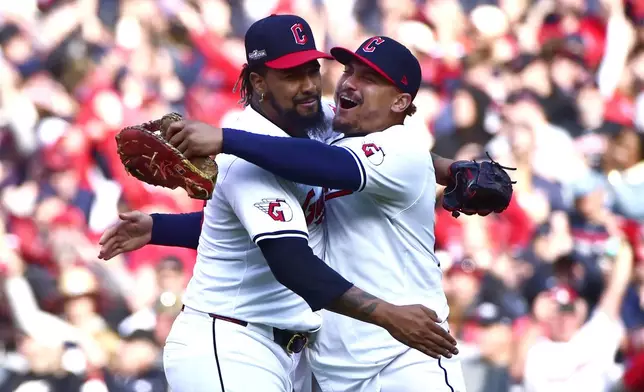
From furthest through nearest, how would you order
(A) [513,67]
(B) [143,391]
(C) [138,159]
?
(A) [513,67] < (B) [143,391] < (C) [138,159]

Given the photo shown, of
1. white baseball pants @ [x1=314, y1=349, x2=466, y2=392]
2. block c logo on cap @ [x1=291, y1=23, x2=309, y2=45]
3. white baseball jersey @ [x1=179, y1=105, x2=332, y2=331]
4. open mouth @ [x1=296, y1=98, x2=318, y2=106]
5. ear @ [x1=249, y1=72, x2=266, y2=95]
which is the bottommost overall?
white baseball pants @ [x1=314, y1=349, x2=466, y2=392]

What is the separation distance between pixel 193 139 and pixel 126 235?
0.90m

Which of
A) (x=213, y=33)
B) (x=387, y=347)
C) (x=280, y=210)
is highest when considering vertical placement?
(x=280, y=210)

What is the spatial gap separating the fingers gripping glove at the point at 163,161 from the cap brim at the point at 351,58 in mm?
715

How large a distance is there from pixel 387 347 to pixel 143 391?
254 centimetres

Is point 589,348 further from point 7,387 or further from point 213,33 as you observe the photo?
point 213,33

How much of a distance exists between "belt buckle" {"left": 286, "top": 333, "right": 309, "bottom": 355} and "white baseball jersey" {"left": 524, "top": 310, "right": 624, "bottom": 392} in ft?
8.42

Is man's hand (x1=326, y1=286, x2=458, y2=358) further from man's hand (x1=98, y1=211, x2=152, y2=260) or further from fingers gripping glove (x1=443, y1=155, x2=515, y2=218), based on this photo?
man's hand (x1=98, y1=211, x2=152, y2=260)

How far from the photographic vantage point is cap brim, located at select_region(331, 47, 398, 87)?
388 cm

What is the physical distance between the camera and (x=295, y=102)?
3.77 meters

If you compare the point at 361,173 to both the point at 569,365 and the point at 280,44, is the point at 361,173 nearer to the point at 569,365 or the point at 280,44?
the point at 280,44

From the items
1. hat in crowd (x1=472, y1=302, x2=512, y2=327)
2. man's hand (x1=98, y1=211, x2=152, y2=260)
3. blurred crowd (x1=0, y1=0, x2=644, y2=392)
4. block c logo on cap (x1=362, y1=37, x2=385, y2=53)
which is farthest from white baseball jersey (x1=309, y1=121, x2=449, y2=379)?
hat in crowd (x1=472, y1=302, x2=512, y2=327)

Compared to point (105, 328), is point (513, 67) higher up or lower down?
higher up

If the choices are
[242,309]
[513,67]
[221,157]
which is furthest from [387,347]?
[513,67]
